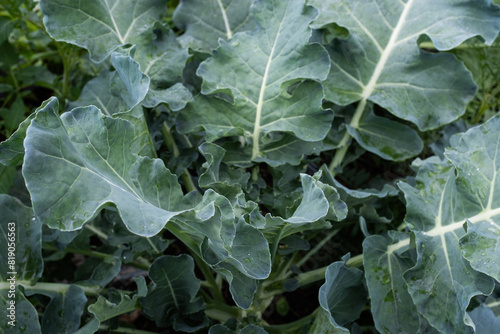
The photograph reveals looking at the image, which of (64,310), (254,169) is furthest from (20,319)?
(254,169)

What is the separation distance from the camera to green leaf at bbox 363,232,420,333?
87 centimetres

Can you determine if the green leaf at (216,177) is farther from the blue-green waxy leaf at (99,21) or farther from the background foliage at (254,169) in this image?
the blue-green waxy leaf at (99,21)

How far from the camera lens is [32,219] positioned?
0.94 metres

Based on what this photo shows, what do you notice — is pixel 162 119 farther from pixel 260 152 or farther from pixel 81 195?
pixel 81 195

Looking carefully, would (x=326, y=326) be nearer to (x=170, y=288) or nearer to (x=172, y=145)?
(x=170, y=288)

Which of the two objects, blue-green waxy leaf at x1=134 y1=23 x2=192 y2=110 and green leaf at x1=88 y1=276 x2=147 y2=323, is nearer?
green leaf at x1=88 y1=276 x2=147 y2=323

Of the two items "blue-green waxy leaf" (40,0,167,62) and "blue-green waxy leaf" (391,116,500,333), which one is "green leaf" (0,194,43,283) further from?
"blue-green waxy leaf" (391,116,500,333)

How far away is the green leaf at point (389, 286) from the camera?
2.86 feet

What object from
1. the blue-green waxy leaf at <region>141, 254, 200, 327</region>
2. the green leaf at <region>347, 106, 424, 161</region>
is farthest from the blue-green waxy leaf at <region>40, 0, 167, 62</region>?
the green leaf at <region>347, 106, 424, 161</region>

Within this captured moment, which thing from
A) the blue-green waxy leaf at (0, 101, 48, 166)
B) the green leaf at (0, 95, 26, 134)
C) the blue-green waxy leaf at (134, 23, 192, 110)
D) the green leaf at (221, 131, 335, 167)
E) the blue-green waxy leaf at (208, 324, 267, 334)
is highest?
the blue-green waxy leaf at (0, 101, 48, 166)

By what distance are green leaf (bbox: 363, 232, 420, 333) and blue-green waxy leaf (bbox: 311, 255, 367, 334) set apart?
41 millimetres

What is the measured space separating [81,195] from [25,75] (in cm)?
98

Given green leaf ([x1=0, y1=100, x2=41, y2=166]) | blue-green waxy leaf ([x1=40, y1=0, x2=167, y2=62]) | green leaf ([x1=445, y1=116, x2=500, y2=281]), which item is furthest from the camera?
blue-green waxy leaf ([x1=40, y1=0, x2=167, y2=62])

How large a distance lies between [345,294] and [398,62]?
0.54 m
